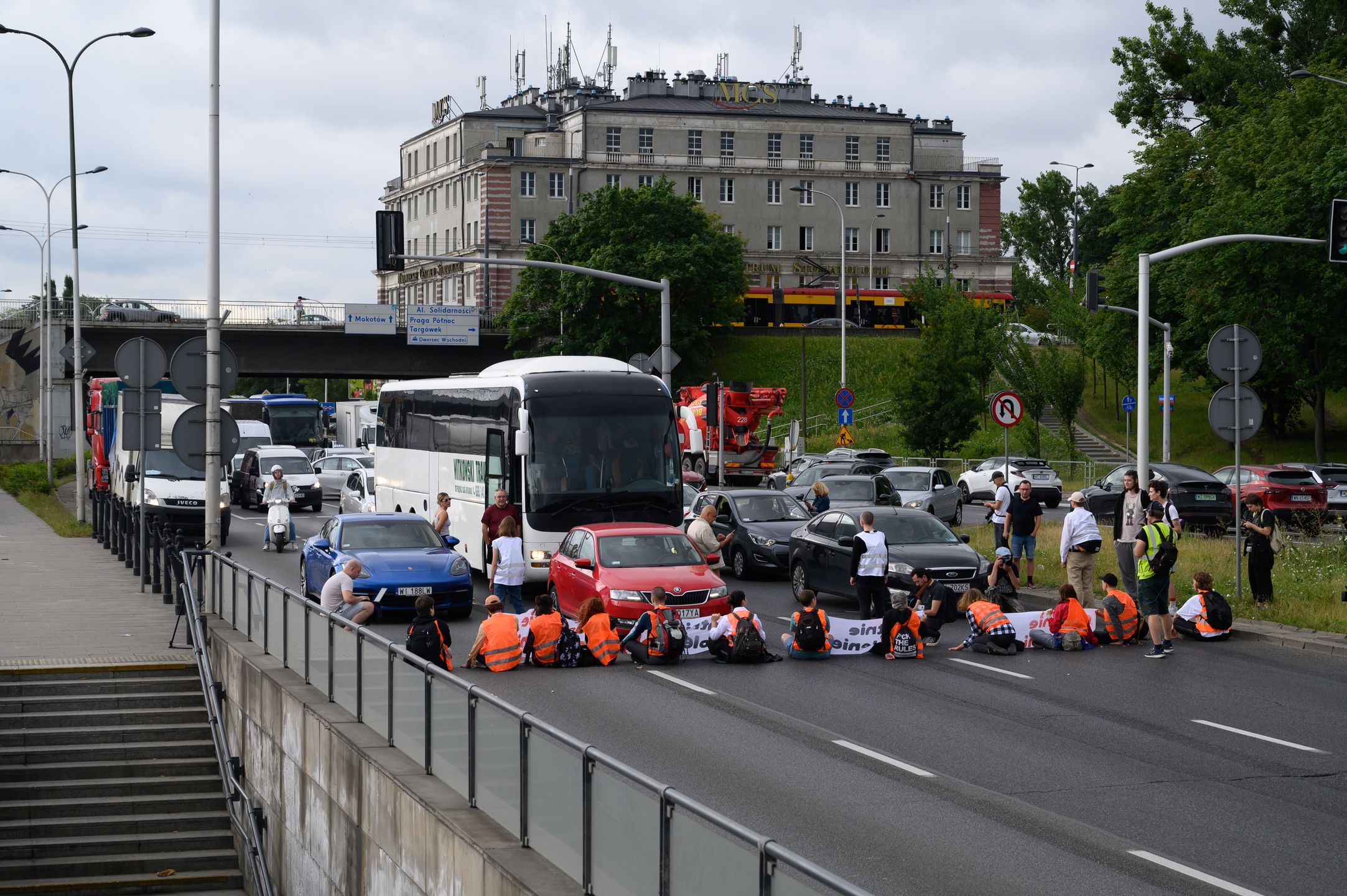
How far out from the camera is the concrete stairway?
1623cm

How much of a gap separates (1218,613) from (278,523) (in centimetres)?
1994

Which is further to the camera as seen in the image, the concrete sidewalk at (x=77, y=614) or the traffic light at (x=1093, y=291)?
the traffic light at (x=1093, y=291)

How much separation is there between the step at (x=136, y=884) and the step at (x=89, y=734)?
5.06 ft

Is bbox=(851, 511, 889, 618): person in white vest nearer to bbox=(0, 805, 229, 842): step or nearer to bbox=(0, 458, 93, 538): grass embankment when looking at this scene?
bbox=(0, 805, 229, 842): step

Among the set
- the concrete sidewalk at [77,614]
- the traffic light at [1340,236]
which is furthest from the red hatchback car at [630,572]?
the traffic light at [1340,236]

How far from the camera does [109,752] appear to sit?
56.5 ft

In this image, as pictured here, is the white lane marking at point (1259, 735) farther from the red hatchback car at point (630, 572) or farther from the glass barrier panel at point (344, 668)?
the glass barrier panel at point (344, 668)

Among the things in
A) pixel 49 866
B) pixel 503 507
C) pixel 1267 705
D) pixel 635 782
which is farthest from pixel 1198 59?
pixel 635 782

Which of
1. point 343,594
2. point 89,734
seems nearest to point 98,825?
point 89,734

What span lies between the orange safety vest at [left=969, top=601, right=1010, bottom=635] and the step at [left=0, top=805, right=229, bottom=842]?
29.8ft

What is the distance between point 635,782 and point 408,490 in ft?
80.5

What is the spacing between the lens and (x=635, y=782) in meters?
7.06

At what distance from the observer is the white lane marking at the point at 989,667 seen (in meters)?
17.6

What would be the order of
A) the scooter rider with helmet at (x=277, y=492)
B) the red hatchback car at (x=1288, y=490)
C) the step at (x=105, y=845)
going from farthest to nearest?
→ the red hatchback car at (x=1288, y=490), the scooter rider with helmet at (x=277, y=492), the step at (x=105, y=845)
